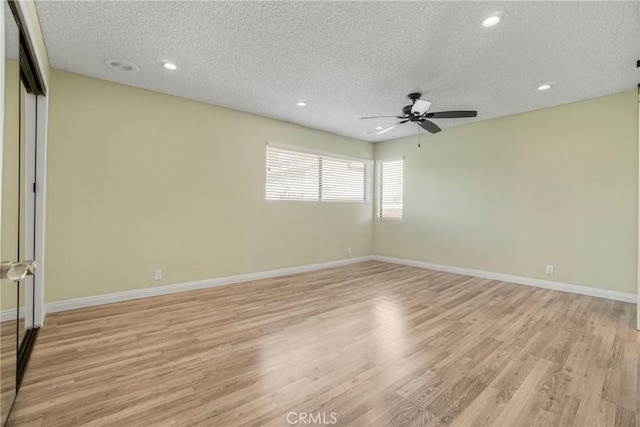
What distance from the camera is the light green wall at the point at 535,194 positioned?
3.74 m

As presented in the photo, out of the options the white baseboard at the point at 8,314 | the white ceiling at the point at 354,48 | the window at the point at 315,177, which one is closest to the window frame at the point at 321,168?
the window at the point at 315,177

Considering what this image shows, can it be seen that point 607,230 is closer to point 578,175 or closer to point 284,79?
point 578,175

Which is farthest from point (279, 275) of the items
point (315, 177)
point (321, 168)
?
point (321, 168)

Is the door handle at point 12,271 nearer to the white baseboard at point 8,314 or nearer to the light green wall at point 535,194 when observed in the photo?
the white baseboard at point 8,314

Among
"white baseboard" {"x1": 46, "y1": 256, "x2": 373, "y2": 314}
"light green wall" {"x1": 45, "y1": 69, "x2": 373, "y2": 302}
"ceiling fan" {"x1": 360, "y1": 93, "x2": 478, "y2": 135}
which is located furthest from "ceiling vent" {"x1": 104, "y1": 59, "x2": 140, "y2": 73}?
"ceiling fan" {"x1": 360, "y1": 93, "x2": 478, "y2": 135}

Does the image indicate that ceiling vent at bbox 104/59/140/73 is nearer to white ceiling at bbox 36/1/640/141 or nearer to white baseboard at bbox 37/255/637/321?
white ceiling at bbox 36/1/640/141

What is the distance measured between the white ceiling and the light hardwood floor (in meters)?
2.64

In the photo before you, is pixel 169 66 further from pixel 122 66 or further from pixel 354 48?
pixel 354 48

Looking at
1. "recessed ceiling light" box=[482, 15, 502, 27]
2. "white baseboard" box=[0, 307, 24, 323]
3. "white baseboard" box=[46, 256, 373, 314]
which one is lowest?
"white baseboard" box=[46, 256, 373, 314]

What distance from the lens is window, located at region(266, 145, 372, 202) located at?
4.98 m

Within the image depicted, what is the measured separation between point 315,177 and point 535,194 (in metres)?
3.57

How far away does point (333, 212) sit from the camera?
5.88 meters

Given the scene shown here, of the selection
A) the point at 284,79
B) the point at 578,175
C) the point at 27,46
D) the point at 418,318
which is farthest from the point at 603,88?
the point at 27,46

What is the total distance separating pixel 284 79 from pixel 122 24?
157 centimetres
